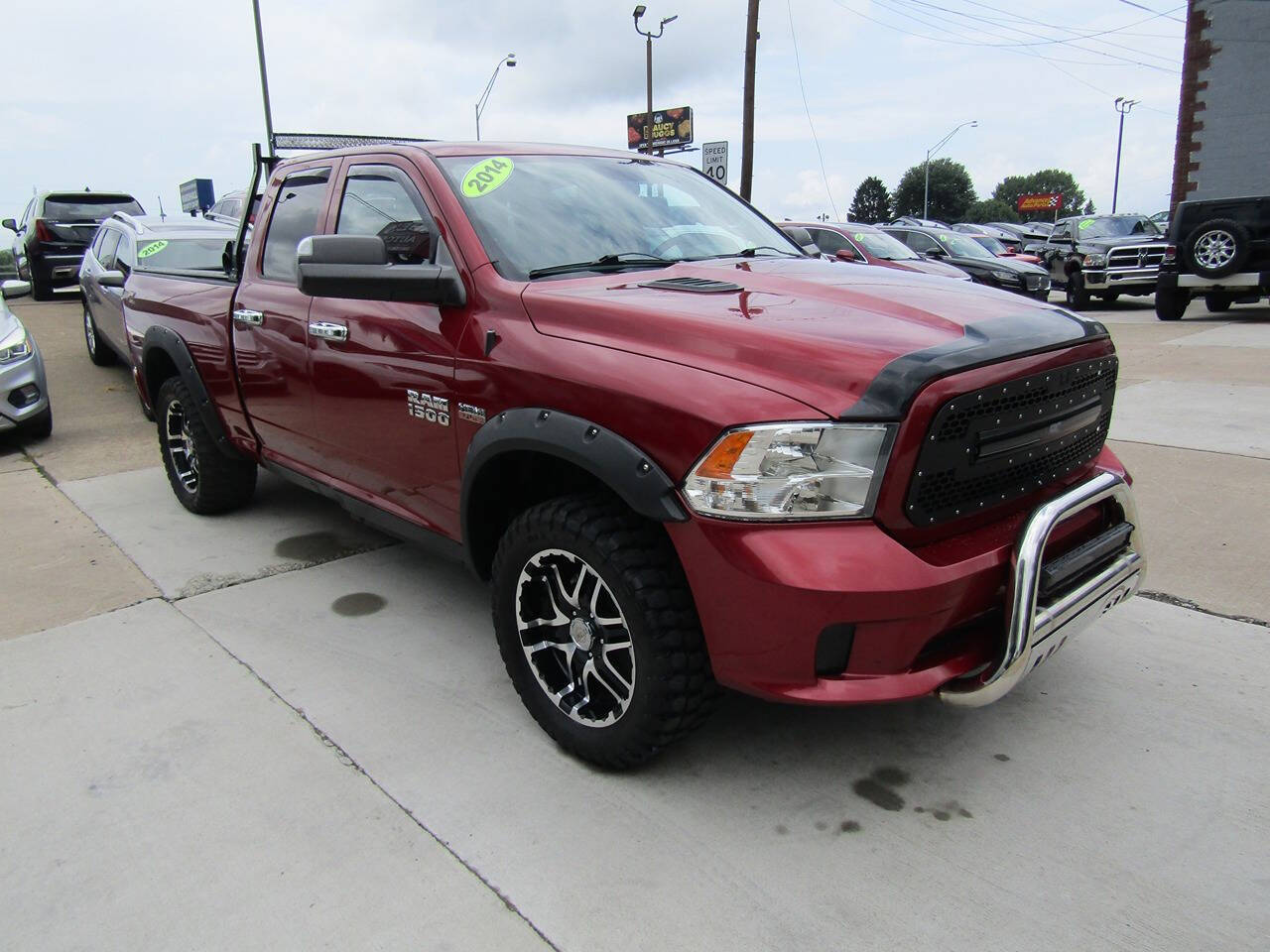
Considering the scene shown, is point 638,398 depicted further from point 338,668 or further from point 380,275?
point 338,668

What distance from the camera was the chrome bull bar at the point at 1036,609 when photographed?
2.30 m

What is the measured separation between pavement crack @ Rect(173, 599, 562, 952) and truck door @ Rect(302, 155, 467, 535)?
0.78 metres

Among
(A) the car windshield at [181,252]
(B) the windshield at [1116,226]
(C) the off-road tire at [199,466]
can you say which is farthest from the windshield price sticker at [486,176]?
(B) the windshield at [1116,226]

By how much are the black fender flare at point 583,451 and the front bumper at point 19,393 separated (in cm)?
555

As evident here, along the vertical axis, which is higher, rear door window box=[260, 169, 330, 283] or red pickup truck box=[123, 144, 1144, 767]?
rear door window box=[260, 169, 330, 283]

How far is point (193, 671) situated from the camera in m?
3.42

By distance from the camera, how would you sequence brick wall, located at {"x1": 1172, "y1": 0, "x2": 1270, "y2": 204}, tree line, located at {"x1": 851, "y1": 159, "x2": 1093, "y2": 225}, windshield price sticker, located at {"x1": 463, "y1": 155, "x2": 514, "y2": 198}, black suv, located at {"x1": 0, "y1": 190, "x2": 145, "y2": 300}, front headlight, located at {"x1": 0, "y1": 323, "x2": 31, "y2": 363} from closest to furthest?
windshield price sticker, located at {"x1": 463, "y1": 155, "x2": 514, "y2": 198} → front headlight, located at {"x1": 0, "y1": 323, "x2": 31, "y2": 363} → black suv, located at {"x1": 0, "y1": 190, "x2": 145, "y2": 300} → brick wall, located at {"x1": 1172, "y1": 0, "x2": 1270, "y2": 204} → tree line, located at {"x1": 851, "y1": 159, "x2": 1093, "y2": 225}

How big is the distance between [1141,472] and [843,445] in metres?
4.14

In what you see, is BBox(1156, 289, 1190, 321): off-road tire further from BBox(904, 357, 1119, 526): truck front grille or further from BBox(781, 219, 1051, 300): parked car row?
BBox(904, 357, 1119, 526): truck front grille

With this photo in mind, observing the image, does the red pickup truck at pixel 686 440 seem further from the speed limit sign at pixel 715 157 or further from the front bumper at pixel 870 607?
the speed limit sign at pixel 715 157

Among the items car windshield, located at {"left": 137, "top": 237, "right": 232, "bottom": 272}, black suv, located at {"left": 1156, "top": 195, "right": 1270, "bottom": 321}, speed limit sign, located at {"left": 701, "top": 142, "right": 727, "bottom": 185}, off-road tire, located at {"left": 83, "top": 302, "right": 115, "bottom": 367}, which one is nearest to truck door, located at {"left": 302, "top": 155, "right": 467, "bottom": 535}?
car windshield, located at {"left": 137, "top": 237, "right": 232, "bottom": 272}

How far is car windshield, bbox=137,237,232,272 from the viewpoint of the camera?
827cm

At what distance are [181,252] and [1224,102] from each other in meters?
22.4

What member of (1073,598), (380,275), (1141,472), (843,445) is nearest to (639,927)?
(843,445)
